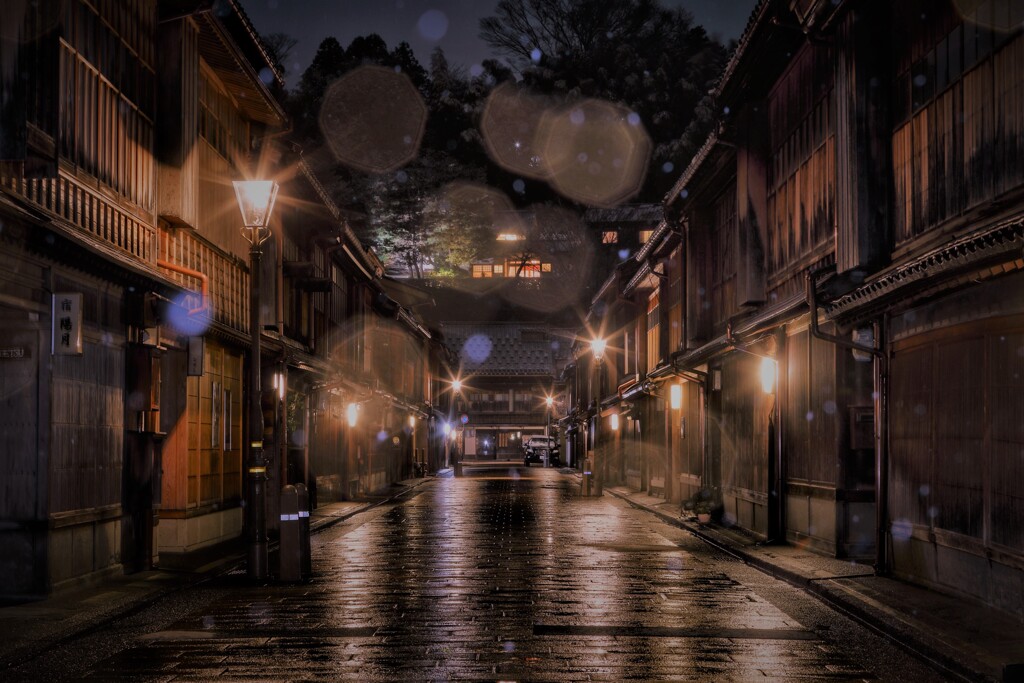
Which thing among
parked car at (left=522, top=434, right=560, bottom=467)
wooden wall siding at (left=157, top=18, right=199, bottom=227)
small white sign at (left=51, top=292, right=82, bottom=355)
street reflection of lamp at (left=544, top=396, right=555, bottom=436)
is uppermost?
wooden wall siding at (left=157, top=18, right=199, bottom=227)

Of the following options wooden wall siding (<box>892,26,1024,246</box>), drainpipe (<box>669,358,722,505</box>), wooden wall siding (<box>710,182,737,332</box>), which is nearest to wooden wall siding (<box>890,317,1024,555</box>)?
wooden wall siding (<box>892,26,1024,246</box>)

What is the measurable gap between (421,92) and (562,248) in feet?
53.7

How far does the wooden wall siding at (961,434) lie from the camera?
36.0ft

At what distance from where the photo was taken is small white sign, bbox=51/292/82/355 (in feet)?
41.1

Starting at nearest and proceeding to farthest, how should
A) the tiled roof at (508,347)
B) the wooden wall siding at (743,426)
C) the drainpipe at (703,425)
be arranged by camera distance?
the wooden wall siding at (743,426), the drainpipe at (703,425), the tiled roof at (508,347)

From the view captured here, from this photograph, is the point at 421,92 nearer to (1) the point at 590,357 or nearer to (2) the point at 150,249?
(1) the point at 590,357

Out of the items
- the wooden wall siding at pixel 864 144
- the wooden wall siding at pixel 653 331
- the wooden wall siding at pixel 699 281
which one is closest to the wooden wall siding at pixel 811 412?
the wooden wall siding at pixel 864 144

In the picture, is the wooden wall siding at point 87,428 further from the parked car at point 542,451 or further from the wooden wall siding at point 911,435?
the parked car at point 542,451

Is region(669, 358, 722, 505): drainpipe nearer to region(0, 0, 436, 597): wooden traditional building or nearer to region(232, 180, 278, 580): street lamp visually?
region(0, 0, 436, 597): wooden traditional building

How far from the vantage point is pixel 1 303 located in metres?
11.8

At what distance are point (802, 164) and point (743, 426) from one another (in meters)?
7.13

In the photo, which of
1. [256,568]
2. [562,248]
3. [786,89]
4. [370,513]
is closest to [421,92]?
[562,248]

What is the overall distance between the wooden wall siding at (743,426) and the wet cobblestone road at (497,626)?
438 centimetres

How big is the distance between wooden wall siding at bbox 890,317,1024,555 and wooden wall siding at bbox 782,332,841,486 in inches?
104
